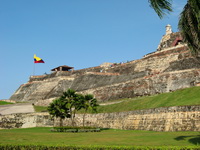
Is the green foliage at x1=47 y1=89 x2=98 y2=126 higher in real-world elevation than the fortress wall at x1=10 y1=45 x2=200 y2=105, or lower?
lower

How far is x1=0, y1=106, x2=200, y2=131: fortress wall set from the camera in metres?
27.5

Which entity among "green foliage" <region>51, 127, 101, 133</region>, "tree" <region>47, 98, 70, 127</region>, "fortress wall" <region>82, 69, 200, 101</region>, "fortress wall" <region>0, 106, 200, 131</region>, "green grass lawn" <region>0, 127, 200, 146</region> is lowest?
"green grass lawn" <region>0, 127, 200, 146</region>

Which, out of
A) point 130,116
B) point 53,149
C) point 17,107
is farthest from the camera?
point 17,107

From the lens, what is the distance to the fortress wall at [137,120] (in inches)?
1081

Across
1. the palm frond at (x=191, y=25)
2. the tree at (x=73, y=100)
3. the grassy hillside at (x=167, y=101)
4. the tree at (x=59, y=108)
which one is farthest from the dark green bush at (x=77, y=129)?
the palm frond at (x=191, y=25)

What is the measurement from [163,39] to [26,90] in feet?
120

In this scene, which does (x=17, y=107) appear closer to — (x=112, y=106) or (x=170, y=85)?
(x=112, y=106)

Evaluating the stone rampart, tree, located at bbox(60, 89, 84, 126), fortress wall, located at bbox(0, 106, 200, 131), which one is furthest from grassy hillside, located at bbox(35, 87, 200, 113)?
tree, located at bbox(60, 89, 84, 126)

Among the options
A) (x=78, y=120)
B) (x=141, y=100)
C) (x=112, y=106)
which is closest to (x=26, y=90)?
(x=78, y=120)

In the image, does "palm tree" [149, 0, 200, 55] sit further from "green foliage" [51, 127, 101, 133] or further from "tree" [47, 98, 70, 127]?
"tree" [47, 98, 70, 127]

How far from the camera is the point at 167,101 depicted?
33719mm

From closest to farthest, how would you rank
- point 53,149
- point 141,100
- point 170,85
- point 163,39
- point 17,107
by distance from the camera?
point 53,149 → point 141,100 → point 170,85 → point 17,107 → point 163,39

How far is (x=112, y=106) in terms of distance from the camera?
43.6 metres

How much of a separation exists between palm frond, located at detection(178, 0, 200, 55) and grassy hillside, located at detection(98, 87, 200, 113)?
35.3 ft
